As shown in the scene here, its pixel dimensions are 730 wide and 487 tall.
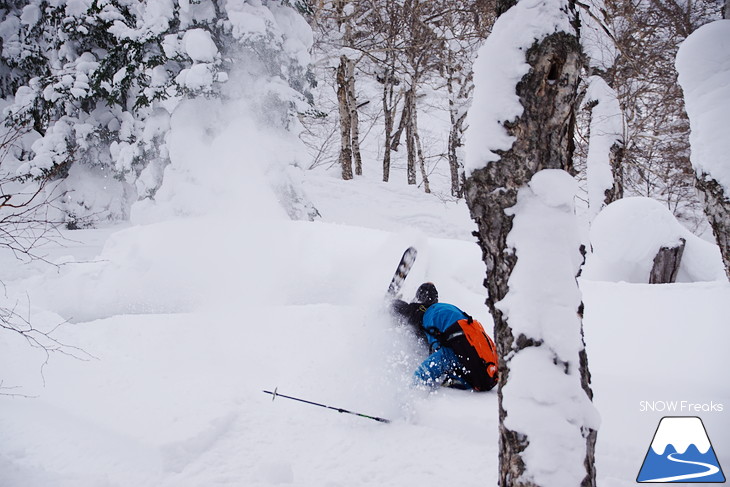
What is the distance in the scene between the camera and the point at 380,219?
1477 cm

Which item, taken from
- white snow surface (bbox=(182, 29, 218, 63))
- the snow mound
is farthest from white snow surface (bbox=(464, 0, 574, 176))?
white snow surface (bbox=(182, 29, 218, 63))

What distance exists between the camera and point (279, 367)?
5.41 metres

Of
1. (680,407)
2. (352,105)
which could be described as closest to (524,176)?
(680,407)

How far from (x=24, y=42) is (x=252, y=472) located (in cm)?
1743

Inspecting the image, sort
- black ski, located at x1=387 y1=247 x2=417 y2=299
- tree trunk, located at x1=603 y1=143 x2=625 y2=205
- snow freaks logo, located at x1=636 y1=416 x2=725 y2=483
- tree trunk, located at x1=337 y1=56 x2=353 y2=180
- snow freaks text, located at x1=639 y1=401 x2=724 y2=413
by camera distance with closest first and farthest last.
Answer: snow freaks logo, located at x1=636 y1=416 x2=725 y2=483 < snow freaks text, located at x1=639 y1=401 x2=724 y2=413 < black ski, located at x1=387 y1=247 x2=417 y2=299 < tree trunk, located at x1=603 y1=143 x2=625 y2=205 < tree trunk, located at x1=337 y1=56 x2=353 y2=180

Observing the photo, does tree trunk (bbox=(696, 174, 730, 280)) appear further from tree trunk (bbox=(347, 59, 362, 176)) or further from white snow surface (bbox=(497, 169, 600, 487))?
tree trunk (bbox=(347, 59, 362, 176))

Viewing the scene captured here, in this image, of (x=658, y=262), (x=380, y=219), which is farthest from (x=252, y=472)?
(x=380, y=219)

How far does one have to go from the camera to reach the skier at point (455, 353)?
4.63 meters

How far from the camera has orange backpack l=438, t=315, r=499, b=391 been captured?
461cm

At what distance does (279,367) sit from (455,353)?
7.03 ft

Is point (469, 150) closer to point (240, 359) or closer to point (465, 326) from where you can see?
point (465, 326)

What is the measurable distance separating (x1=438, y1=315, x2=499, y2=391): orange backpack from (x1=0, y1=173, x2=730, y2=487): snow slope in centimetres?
21

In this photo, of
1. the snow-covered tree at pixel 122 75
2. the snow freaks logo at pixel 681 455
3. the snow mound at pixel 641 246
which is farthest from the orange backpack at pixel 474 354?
the snow-covered tree at pixel 122 75

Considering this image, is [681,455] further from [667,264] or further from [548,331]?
[667,264]
